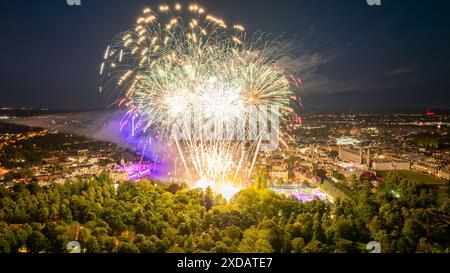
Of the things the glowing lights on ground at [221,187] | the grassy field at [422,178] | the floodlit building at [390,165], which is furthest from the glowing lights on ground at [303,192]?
the floodlit building at [390,165]

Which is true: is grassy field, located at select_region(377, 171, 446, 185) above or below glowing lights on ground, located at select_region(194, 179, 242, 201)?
below

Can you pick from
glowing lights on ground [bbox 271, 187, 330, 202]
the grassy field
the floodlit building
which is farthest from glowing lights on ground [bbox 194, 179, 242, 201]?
the floodlit building

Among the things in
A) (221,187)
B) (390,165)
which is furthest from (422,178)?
(221,187)

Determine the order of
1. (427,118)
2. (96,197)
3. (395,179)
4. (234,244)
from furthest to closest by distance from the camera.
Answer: (427,118) → (395,179) → (96,197) → (234,244)

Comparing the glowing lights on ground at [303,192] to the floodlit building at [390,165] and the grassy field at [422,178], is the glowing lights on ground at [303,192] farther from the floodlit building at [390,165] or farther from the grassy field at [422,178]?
the floodlit building at [390,165]

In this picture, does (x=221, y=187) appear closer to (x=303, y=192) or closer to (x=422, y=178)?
(x=303, y=192)

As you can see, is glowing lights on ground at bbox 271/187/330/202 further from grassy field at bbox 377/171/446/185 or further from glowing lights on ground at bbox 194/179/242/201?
grassy field at bbox 377/171/446/185

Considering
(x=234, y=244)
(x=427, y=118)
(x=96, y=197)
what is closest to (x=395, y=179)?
(x=234, y=244)

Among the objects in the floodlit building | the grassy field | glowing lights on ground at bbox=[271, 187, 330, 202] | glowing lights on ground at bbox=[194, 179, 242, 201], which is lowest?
the grassy field

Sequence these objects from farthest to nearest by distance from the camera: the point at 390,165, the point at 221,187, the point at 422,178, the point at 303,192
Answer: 1. the point at 390,165
2. the point at 422,178
3. the point at 303,192
4. the point at 221,187
